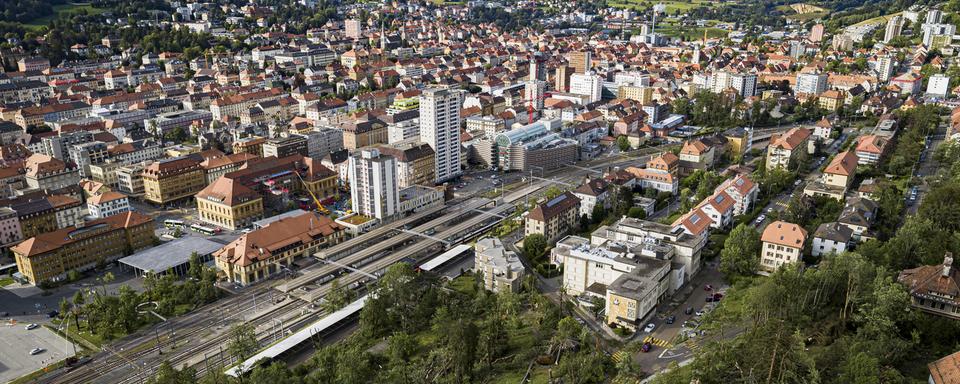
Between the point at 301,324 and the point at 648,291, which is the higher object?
the point at 648,291

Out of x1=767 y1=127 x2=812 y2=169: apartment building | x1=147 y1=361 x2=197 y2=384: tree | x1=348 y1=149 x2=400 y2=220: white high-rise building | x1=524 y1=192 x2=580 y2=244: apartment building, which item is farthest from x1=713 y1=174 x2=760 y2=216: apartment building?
x1=147 y1=361 x2=197 y2=384: tree

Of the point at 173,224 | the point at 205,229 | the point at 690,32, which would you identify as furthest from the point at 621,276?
the point at 690,32

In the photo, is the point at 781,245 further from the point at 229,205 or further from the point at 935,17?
the point at 935,17

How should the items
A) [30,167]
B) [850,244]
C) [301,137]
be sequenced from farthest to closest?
[301,137] < [30,167] < [850,244]

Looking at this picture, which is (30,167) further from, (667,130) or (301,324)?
(667,130)

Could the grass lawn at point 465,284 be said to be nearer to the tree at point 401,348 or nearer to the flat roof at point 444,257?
the flat roof at point 444,257

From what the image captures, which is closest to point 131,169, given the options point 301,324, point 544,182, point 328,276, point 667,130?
point 328,276

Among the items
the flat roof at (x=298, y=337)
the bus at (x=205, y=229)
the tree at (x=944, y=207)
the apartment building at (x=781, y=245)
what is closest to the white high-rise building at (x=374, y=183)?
the bus at (x=205, y=229)
